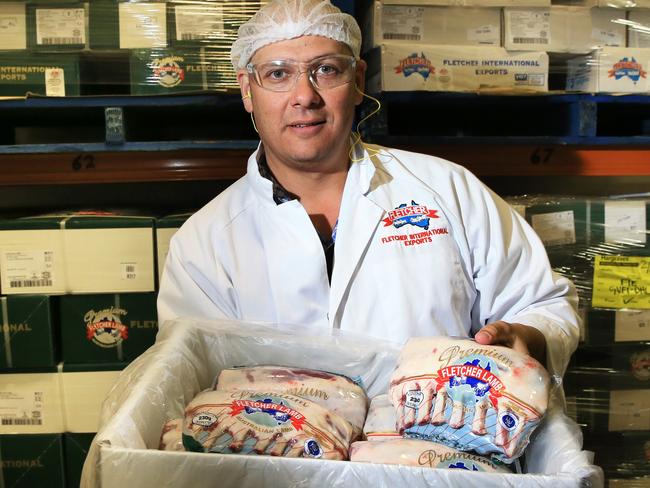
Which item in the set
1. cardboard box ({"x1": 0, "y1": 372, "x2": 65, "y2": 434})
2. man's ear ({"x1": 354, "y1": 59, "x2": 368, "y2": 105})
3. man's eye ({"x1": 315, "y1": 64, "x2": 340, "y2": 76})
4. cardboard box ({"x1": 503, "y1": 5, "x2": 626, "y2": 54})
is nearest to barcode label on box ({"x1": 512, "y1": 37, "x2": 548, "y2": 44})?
cardboard box ({"x1": 503, "y1": 5, "x2": 626, "y2": 54})

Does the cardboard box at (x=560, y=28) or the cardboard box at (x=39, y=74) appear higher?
the cardboard box at (x=560, y=28)

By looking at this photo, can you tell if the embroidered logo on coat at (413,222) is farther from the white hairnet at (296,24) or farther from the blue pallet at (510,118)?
the blue pallet at (510,118)

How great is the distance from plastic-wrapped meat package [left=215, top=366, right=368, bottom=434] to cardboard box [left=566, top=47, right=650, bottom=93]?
1.69 meters

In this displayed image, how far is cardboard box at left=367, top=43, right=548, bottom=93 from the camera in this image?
7.68 ft

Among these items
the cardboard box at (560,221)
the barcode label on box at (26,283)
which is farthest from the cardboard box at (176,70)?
the cardboard box at (560,221)

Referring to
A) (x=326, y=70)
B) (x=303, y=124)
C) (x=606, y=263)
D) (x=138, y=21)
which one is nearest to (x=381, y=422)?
(x=303, y=124)

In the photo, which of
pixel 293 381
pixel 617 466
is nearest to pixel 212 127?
pixel 293 381

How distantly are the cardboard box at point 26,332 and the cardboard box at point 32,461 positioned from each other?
0.27 metres

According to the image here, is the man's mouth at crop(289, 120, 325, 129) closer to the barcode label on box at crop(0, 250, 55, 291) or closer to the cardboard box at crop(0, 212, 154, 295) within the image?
the cardboard box at crop(0, 212, 154, 295)

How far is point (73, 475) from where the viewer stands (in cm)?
236

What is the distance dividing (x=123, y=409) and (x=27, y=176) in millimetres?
1602

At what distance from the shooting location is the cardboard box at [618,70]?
2.43m

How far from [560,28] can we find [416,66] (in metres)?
0.58

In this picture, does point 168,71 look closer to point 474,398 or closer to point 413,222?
point 413,222
